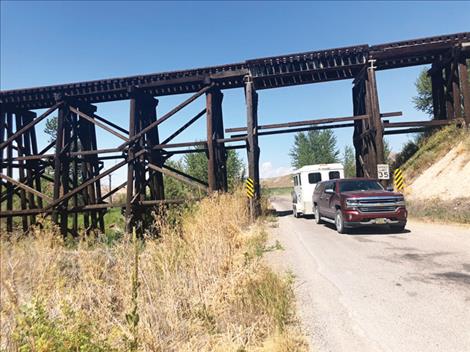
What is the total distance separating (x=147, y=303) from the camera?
9.39 feet

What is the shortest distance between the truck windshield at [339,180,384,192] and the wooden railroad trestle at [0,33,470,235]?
361 centimetres

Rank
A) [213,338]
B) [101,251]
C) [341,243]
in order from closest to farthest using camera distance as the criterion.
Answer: [213,338], [101,251], [341,243]

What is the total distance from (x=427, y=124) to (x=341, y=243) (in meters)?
9.66

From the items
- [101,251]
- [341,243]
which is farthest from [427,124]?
[101,251]

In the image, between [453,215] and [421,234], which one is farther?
[453,215]

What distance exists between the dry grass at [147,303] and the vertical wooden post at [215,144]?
8747 millimetres

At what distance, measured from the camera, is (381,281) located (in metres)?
4.32

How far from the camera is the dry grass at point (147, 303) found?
2186 mm

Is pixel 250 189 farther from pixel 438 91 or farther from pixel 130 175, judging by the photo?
pixel 438 91

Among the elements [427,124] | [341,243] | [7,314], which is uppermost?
[427,124]

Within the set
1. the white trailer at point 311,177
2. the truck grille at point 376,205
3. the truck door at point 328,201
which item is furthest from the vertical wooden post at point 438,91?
the truck grille at point 376,205

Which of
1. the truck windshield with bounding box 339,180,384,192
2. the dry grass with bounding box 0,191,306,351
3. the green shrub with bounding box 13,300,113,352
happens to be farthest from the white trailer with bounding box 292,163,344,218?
the green shrub with bounding box 13,300,113,352

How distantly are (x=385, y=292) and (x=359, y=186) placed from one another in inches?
252

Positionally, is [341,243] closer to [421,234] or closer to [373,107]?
[421,234]
